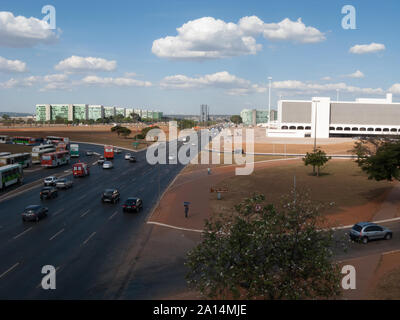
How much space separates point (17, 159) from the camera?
195 feet

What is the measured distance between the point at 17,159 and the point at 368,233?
5479 cm

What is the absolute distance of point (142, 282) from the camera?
61.2 ft

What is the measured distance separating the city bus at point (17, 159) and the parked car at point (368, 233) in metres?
46.8

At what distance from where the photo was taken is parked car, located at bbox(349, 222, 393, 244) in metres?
25.0

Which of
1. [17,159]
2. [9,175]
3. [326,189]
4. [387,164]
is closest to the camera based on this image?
[387,164]

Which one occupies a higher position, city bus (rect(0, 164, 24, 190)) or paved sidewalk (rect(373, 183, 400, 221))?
city bus (rect(0, 164, 24, 190))

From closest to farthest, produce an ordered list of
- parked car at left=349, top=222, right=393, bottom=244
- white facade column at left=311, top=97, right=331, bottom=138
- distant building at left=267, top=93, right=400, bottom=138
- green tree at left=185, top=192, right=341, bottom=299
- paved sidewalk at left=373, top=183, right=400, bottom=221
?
green tree at left=185, top=192, right=341, bottom=299 → parked car at left=349, top=222, right=393, bottom=244 → paved sidewalk at left=373, top=183, right=400, bottom=221 → white facade column at left=311, top=97, right=331, bottom=138 → distant building at left=267, top=93, right=400, bottom=138

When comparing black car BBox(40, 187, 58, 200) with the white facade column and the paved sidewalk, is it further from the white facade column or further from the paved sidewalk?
the white facade column

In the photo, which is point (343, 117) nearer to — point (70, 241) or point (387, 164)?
point (387, 164)


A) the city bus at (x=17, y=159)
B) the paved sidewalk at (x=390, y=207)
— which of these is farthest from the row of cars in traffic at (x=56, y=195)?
the paved sidewalk at (x=390, y=207)

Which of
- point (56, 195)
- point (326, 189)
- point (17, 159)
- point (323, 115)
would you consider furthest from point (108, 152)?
point (323, 115)

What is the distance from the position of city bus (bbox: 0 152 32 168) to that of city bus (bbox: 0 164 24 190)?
354 centimetres

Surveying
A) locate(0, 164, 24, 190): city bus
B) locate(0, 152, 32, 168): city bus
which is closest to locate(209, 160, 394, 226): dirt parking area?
locate(0, 164, 24, 190): city bus
